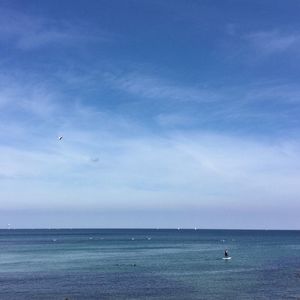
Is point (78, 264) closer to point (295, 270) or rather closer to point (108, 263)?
point (108, 263)

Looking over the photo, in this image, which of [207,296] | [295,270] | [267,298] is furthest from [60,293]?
[295,270]

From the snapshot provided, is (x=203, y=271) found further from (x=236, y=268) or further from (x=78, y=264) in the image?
(x=78, y=264)

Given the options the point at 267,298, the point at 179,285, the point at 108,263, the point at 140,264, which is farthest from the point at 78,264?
the point at 267,298

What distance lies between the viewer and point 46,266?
105 m

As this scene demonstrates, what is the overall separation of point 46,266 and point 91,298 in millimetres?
42136

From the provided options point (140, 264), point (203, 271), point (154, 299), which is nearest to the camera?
point (154, 299)

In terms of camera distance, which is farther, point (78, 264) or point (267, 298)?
point (78, 264)

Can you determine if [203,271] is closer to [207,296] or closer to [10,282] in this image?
[207,296]

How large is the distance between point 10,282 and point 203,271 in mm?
37680

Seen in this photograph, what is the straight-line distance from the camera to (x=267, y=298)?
65438 millimetres

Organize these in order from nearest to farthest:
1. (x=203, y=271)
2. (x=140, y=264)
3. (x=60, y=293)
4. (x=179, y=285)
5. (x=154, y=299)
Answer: (x=154, y=299)
(x=60, y=293)
(x=179, y=285)
(x=203, y=271)
(x=140, y=264)

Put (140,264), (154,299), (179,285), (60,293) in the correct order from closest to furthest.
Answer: (154,299)
(60,293)
(179,285)
(140,264)

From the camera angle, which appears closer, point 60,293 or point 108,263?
point 60,293

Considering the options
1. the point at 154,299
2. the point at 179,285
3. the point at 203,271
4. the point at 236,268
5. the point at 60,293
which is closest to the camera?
the point at 154,299
